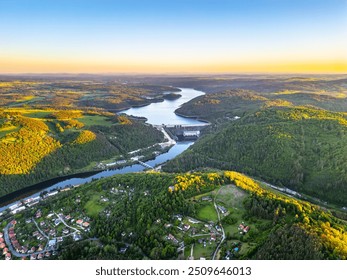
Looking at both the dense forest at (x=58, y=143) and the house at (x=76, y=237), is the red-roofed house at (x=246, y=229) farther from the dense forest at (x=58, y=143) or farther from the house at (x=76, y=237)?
the dense forest at (x=58, y=143)

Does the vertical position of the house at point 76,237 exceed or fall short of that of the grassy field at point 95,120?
it falls short

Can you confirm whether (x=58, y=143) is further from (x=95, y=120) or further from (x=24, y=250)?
(x=24, y=250)

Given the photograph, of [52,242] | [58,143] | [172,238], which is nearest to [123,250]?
[172,238]

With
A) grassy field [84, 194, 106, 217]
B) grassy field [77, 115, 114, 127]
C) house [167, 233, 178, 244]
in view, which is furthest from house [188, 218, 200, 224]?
grassy field [77, 115, 114, 127]

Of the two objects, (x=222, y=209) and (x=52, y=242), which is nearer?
(x=52, y=242)

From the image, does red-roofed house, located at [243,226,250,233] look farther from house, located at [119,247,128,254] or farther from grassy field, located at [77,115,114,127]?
grassy field, located at [77,115,114,127]

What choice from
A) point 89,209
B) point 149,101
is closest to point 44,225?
point 89,209

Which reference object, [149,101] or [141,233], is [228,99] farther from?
[141,233]

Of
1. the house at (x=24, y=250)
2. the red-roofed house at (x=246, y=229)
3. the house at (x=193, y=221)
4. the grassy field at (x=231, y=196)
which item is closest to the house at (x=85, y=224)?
the house at (x=24, y=250)
